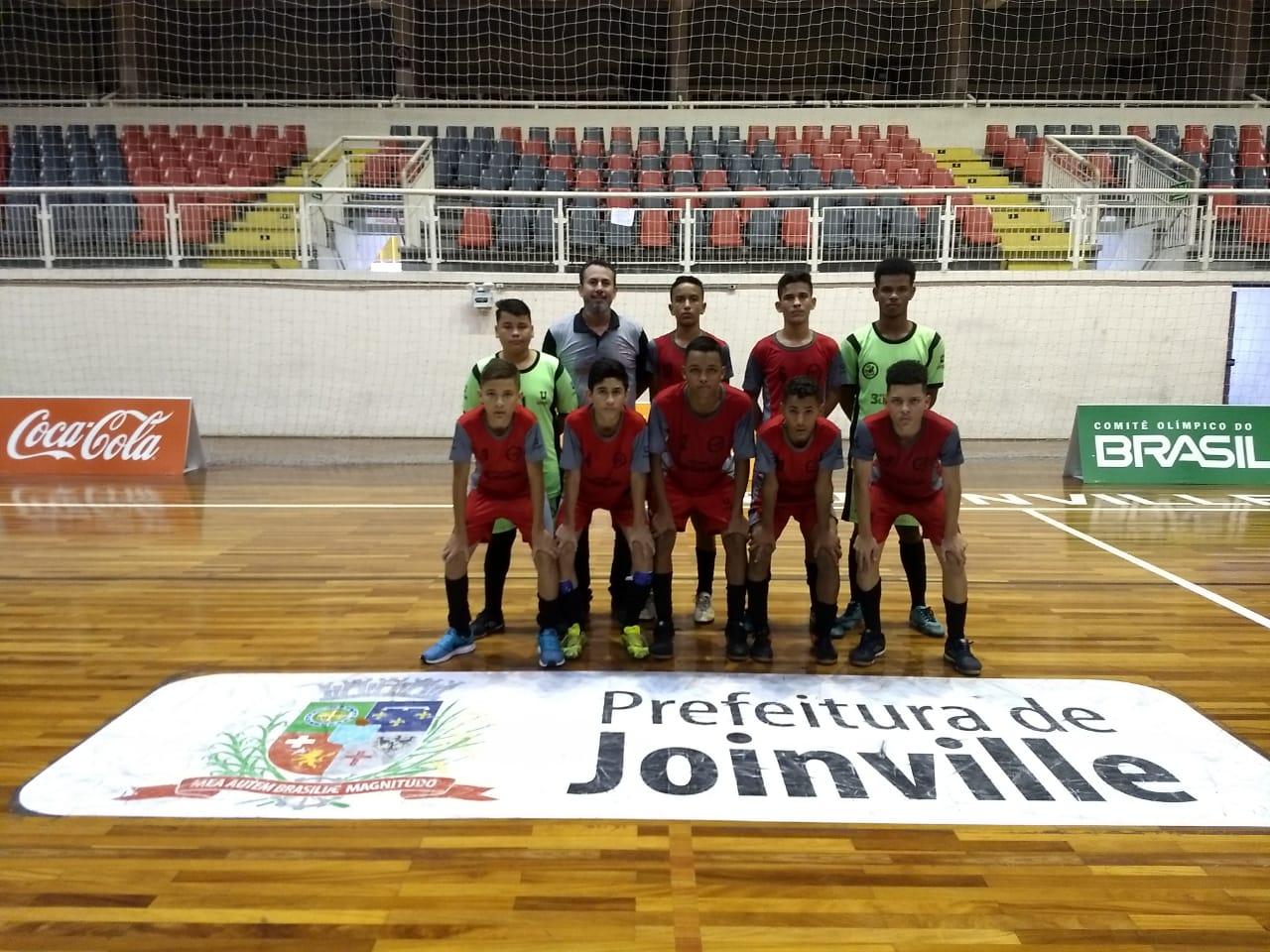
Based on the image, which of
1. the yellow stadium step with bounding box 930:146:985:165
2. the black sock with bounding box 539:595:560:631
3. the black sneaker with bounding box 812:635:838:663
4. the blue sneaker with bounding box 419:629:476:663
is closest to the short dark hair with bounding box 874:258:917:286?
the black sneaker with bounding box 812:635:838:663

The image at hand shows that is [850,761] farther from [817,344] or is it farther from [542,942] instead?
[817,344]

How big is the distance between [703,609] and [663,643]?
53cm

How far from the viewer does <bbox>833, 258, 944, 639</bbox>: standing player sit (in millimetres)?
3723

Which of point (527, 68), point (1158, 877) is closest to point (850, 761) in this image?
point (1158, 877)

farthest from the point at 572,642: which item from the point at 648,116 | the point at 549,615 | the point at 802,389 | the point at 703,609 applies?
the point at 648,116

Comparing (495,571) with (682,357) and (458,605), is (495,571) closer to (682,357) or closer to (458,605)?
(458,605)

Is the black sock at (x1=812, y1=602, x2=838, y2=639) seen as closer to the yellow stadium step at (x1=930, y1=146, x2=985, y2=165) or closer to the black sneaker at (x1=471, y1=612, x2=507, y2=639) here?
the black sneaker at (x1=471, y1=612, x2=507, y2=639)

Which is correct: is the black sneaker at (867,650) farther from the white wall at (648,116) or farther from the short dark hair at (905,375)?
the white wall at (648,116)

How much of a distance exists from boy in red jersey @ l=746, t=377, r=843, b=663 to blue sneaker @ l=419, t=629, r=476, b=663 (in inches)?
41.4

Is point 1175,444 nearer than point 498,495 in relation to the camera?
No

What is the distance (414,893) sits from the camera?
212 centimetres

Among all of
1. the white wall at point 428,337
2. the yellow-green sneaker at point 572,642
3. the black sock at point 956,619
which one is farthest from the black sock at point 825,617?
the white wall at point 428,337

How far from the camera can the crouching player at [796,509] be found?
3.59 m

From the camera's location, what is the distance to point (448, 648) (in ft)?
12.0
